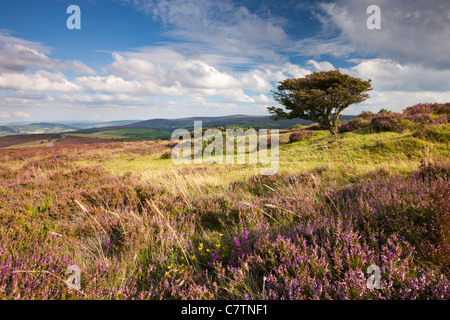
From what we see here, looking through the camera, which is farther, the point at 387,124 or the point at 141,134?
the point at 141,134

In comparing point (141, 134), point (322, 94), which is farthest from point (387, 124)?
point (141, 134)

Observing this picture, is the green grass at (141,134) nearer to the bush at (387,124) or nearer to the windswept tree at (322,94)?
the windswept tree at (322,94)

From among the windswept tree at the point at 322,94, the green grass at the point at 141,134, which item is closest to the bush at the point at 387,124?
the windswept tree at the point at 322,94

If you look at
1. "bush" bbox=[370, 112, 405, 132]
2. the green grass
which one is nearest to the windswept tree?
"bush" bbox=[370, 112, 405, 132]

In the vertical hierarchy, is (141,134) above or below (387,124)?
above

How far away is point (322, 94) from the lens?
53.6 feet

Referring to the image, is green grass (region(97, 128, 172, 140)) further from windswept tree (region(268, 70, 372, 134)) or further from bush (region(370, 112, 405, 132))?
bush (region(370, 112, 405, 132))

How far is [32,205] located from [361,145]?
1235cm

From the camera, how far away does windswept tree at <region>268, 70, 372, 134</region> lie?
16297mm

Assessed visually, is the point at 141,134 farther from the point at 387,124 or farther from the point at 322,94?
the point at 387,124

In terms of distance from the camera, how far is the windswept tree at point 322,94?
1630 cm
